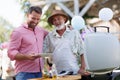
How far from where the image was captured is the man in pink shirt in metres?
4.15

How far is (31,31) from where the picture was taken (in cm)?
429

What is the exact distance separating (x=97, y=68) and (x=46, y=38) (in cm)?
120

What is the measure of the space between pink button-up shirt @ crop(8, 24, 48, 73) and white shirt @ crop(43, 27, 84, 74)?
20cm

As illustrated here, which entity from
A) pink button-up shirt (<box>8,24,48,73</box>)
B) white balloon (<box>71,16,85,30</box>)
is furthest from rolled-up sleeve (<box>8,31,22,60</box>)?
white balloon (<box>71,16,85,30</box>)

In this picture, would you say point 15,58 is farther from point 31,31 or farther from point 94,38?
point 94,38

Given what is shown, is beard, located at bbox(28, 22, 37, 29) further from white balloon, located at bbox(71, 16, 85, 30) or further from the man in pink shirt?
white balloon, located at bbox(71, 16, 85, 30)

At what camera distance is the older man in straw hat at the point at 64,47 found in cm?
399

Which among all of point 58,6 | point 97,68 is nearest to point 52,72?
point 97,68

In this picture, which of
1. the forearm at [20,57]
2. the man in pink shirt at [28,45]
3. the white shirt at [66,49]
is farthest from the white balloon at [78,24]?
the forearm at [20,57]

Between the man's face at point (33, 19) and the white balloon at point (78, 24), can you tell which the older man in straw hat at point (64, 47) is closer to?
the man's face at point (33, 19)

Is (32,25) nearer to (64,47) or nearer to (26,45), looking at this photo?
(26,45)

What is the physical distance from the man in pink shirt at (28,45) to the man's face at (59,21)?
8.2 inches

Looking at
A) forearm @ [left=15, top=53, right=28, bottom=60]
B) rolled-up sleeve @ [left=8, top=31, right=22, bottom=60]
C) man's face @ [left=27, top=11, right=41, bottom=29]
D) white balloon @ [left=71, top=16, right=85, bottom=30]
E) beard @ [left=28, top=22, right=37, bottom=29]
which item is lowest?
forearm @ [left=15, top=53, right=28, bottom=60]

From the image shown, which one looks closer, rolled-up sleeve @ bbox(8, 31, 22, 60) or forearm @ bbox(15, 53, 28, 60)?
forearm @ bbox(15, 53, 28, 60)
